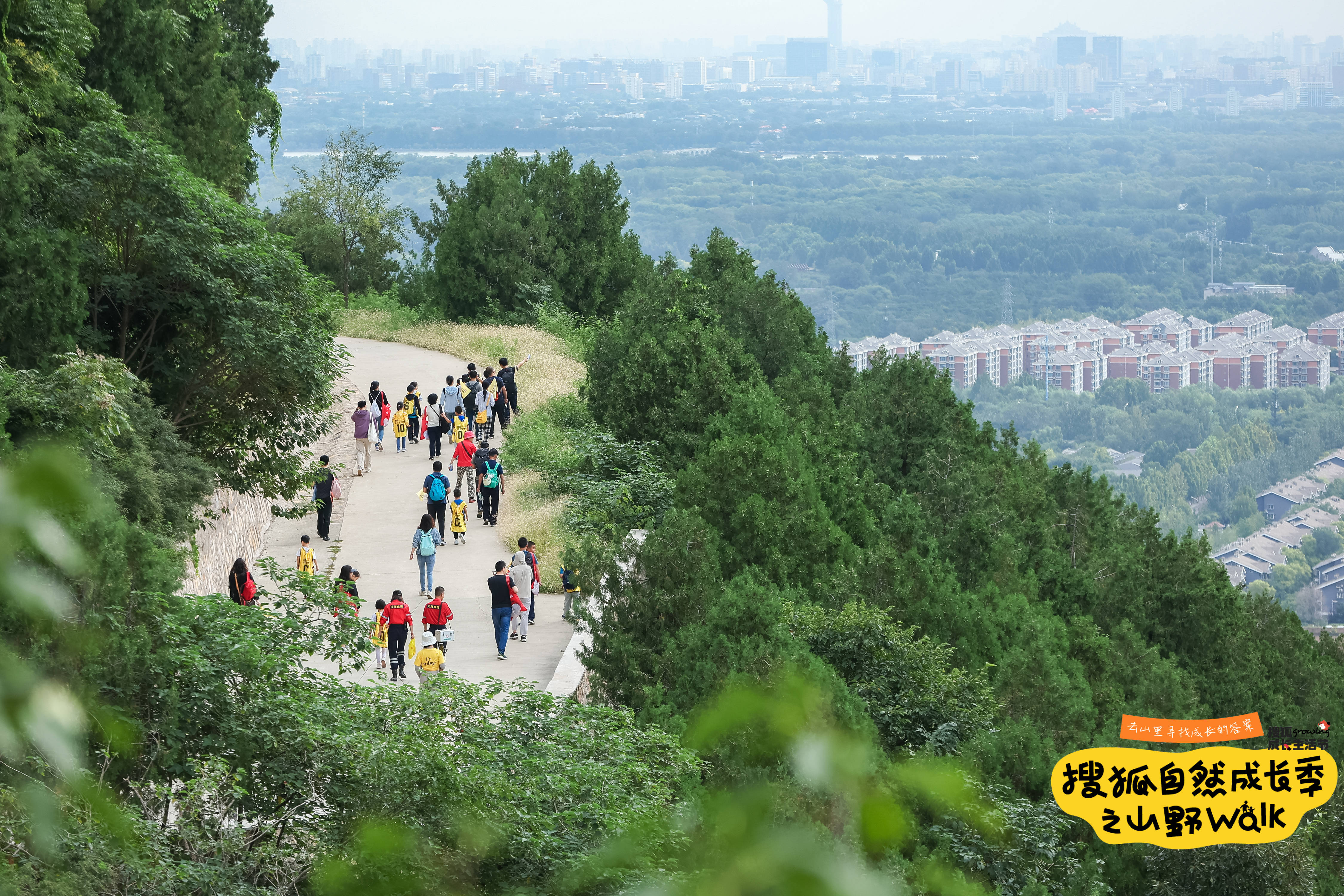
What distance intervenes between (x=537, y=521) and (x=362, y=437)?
4.47m

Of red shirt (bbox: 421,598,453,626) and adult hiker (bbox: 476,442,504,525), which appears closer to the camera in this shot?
red shirt (bbox: 421,598,453,626)

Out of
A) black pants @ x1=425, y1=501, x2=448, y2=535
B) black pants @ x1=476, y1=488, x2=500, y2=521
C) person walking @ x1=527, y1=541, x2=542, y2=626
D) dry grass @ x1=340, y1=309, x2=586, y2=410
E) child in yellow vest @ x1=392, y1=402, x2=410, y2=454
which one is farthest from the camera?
dry grass @ x1=340, y1=309, x2=586, y2=410

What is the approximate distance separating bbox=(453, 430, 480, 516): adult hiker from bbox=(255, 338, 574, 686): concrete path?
266 mm

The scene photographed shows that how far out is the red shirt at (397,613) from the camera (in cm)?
1234

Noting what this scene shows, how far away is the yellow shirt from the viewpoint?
11.3 metres

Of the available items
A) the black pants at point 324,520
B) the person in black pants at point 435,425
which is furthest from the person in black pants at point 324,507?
the person in black pants at point 435,425

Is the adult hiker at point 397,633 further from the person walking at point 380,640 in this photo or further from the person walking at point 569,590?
the person walking at point 569,590

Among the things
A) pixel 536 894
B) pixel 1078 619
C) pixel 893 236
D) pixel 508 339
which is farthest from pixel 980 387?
pixel 536 894

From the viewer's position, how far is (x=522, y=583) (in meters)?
13.8

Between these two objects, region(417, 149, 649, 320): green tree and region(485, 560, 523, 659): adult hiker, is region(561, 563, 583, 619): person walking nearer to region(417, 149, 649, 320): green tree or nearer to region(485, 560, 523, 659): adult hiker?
region(485, 560, 523, 659): adult hiker

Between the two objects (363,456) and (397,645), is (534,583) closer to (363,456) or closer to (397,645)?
(397,645)

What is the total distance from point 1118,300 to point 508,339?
459 ft

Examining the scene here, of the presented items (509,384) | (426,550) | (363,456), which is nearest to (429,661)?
(426,550)

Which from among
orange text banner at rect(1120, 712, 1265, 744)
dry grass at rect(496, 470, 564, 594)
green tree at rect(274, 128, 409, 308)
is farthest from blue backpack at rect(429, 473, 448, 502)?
green tree at rect(274, 128, 409, 308)
